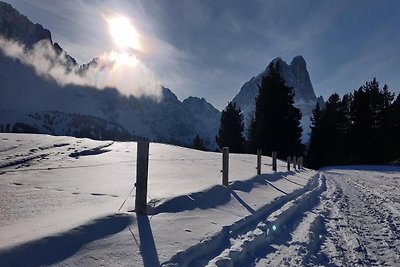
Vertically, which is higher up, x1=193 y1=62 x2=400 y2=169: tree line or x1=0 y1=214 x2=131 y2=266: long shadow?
x1=193 y1=62 x2=400 y2=169: tree line

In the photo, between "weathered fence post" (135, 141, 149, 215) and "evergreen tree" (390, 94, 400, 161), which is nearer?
"weathered fence post" (135, 141, 149, 215)

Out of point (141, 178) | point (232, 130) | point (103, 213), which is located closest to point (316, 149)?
point (232, 130)

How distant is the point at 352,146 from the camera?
5394 cm

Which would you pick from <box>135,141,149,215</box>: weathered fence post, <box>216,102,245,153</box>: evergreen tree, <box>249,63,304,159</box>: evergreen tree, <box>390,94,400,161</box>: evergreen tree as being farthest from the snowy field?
<box>390,94,400,161</box>: evergreen tree

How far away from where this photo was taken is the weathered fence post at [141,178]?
5.51 meters

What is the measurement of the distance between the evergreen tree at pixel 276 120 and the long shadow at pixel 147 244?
36808 mm

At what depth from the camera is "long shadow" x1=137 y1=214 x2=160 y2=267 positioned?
389cm

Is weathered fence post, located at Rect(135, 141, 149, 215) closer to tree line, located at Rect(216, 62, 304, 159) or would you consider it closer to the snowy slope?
the snowy slope

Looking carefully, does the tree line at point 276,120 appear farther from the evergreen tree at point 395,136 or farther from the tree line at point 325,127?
the evergreen tree at point 395,136

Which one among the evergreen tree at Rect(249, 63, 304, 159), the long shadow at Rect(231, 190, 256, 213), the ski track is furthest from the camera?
the evergreen tree at Rect(249, 63, 304, 159)

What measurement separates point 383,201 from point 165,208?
796 centimetres

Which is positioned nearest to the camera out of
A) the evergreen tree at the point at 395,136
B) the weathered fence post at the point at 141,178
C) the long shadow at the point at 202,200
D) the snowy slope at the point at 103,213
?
the snowy slope at the point at 103,213

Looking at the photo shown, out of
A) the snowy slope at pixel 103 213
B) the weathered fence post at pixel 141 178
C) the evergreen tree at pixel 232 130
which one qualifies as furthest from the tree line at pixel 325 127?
the weathered fence post at pixel 141 178

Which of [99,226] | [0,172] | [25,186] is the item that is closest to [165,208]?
[99,226]
